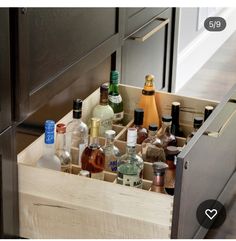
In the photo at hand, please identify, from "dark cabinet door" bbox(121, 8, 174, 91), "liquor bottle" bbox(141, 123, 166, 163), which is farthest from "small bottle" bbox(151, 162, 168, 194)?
"dark cabinet door" bbox(121, 8, 174, 91)

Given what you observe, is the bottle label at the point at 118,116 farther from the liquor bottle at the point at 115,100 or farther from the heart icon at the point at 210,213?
the heart icon at the point at 210,213

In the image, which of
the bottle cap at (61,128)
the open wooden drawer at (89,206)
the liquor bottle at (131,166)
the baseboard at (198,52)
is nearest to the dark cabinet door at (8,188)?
the open wooden drawer at (89,206)

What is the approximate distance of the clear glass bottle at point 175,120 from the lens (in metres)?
1.92

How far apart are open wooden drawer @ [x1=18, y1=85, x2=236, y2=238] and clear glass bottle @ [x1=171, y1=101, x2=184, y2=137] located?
23cm

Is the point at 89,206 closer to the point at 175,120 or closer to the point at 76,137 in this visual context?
the point at 76,137

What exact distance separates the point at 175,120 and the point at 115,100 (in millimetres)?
212

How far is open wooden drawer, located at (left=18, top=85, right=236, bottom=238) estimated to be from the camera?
59.0 inches

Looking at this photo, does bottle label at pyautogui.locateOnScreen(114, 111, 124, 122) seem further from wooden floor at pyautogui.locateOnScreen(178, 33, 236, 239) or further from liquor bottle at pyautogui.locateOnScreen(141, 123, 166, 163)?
wooden floor at pyautogui.locateOnScreen(178, 33, 236, 239)

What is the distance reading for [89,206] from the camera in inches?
61.4

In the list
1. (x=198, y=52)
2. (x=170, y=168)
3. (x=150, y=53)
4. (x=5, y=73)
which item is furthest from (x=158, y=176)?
(x=198, y=52)

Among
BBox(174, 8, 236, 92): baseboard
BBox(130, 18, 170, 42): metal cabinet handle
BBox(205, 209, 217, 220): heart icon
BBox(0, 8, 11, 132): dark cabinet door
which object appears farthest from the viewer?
BBox(174, 8, 236, 92): baseboard

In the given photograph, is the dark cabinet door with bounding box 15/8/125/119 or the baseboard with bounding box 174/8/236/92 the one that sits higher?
the dark cabinet door with bounding box 15/8/125/119

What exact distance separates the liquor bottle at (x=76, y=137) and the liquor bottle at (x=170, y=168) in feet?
0.79

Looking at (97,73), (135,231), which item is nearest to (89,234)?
(135,231)
